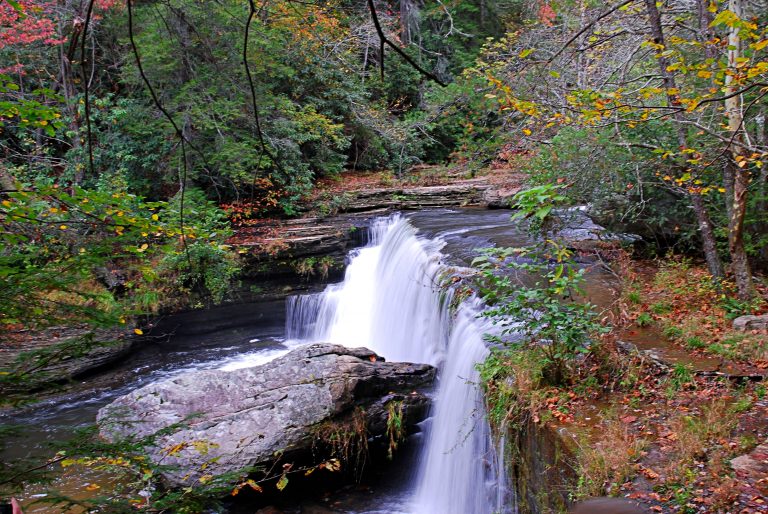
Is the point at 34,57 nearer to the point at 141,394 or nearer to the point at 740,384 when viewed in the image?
the point at 141,394

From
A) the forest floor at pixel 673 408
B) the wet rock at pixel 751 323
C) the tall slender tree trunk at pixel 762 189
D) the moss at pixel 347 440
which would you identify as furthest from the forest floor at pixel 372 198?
the wet rock at pixel 751 323

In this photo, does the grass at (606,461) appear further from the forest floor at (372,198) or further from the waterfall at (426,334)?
the forest floor at (372,198)

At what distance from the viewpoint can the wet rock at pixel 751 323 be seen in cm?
542

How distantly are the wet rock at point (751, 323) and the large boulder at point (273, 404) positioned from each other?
3.65 m

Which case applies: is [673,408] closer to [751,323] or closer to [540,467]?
[540,467]

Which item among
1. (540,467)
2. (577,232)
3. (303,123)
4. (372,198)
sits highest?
(303,123)

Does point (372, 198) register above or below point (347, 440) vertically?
above

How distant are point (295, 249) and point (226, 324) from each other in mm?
2177

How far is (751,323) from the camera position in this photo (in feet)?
18.0

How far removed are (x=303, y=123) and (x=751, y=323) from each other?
11321 mm

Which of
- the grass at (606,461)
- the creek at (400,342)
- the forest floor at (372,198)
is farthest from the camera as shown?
the forest floor at (372,198)

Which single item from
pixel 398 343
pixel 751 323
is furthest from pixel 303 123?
pixel 751 323

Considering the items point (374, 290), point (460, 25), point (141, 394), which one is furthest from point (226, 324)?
point (460, 25)

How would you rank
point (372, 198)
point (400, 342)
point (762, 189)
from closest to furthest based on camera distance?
point (762, 189) < point (400, 342) < point (372, 198)
